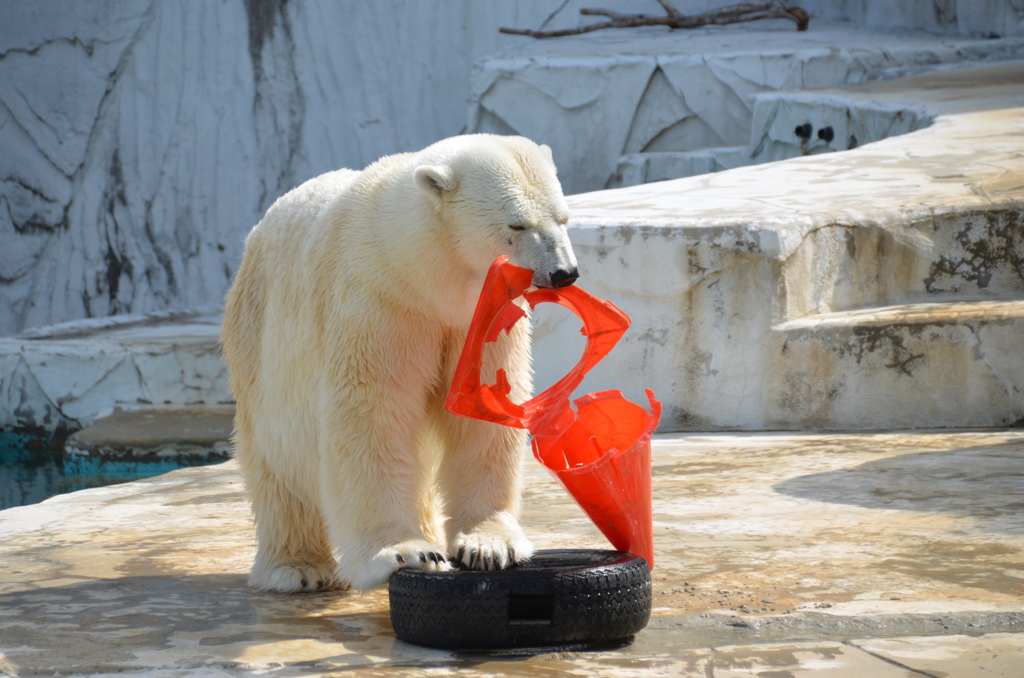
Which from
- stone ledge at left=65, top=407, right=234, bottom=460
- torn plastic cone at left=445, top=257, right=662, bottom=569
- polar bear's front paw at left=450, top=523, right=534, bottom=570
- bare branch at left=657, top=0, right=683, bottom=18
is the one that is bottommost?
stone ledge at left=65, top=407, right=234, bottom=460

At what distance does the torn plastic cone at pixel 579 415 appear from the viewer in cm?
214

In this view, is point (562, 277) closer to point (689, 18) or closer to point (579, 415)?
point (579, 415)

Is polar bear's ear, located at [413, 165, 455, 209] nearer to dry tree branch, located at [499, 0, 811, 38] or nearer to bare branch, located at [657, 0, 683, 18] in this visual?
dry tree branch, located at [499, 0, 811, 38]

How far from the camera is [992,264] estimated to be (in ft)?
14.6

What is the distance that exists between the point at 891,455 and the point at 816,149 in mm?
5169

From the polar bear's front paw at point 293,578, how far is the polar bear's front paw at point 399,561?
0.37 m

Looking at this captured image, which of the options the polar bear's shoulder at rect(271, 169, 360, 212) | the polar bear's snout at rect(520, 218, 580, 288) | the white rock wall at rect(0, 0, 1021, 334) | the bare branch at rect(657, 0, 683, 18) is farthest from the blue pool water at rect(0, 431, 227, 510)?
the bare branch at rect(657, 0, 683, 18)

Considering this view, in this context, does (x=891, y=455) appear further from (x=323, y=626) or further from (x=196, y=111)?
(x=196, y=111)

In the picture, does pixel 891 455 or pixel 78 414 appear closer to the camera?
pixel 891 455

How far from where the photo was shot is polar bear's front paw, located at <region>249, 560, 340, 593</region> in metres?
2.53

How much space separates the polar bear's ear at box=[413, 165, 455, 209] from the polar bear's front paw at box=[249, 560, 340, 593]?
882 mm

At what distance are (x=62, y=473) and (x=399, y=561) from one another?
20.6ft

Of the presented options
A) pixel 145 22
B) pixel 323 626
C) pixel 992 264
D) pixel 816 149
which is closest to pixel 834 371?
pixel 992 264

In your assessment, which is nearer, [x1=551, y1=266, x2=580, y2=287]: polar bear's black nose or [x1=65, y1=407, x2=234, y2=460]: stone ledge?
[x1=551, y1=266, x2=580, y2=287]: polar bear's black nose
